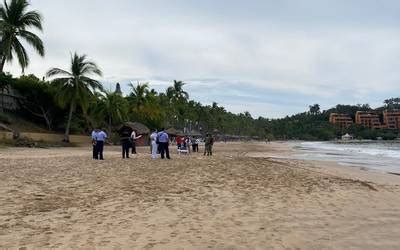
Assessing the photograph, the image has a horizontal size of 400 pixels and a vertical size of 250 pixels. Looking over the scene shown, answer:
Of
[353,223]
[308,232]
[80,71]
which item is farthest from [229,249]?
[80,71]

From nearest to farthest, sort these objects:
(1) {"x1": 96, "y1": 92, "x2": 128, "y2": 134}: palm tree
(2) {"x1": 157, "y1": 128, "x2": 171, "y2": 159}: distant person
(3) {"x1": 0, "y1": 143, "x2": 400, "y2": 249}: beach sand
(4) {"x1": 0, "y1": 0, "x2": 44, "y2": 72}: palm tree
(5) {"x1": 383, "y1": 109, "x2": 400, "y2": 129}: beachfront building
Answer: (3) {"x1": 0, "y1": 143, "x2": 400, "y2": 249}: beach sand < (2) {"x1": 157, "y1": 128, "x2": 171, "y2": 159}: distant person < (4) {"x1": 0, "y1": 0, "x2": 44, "y2": 72}: palm tree < (1) {"x1": 96, "y1": 92, "x2": 128, "y2": 134}: palm tree < (5) {"x1": 383, "y1": 109, "x2": 400, "y2": 129}: beachfront building

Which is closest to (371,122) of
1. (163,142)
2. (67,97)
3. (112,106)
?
(112,106)

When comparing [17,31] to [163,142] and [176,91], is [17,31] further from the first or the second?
[176,91]

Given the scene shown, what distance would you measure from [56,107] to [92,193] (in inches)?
1572

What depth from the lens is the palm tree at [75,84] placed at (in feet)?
141

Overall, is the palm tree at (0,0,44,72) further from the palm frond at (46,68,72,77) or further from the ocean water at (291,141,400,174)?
the ocean water at (291,141,400,174)

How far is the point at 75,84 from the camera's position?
4309cm

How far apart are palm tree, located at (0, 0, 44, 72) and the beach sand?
27.4 meters

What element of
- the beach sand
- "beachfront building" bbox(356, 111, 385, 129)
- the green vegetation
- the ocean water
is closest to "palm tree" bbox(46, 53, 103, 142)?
the green vegetation

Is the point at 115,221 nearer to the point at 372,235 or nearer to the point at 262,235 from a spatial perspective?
the point at 262,235

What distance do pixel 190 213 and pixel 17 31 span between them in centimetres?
3461

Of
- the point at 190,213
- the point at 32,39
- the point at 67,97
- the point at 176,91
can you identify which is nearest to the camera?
the point at 190,213

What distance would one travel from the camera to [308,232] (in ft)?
22.1

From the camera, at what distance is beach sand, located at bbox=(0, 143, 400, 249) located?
19.9 ft
